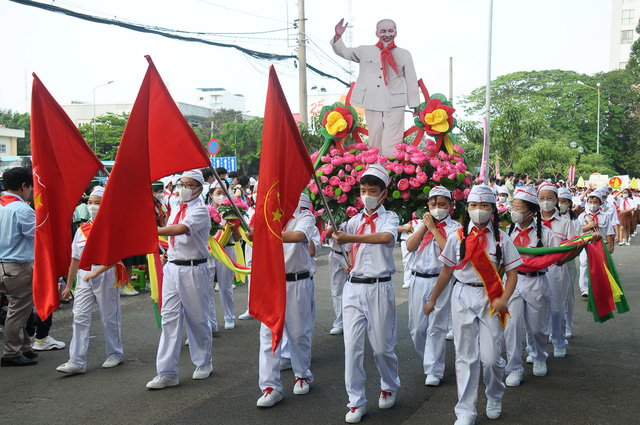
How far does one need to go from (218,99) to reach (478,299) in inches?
5432

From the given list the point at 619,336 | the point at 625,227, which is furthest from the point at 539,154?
the point at 619,336

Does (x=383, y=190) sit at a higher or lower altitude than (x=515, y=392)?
higher

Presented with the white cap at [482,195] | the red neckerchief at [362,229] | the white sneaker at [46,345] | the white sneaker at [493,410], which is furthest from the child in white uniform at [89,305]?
the white sneaker at [493,410]

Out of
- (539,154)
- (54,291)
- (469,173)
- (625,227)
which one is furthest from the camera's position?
(539,154)

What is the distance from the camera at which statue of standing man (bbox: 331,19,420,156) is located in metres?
7.60

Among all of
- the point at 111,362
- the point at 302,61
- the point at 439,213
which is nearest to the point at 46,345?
the point at 111,362

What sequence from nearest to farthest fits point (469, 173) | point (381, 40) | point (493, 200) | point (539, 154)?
point (493, 200) < point (469, 173) < point (381, 40) < point (539, 154)

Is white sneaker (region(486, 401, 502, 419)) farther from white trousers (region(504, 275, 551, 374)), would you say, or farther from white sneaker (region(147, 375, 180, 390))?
white sneaker (region(147, 375, 180, 390))

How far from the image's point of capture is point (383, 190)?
18.3ft

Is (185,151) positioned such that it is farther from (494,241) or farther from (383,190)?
(494,241)

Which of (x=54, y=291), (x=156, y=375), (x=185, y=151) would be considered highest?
(x=185, y=151)

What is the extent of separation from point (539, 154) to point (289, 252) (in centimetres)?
3101

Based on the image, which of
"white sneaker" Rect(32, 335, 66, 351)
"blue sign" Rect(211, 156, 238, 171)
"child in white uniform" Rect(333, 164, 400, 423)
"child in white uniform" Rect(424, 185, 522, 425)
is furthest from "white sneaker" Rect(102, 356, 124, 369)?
"blue sign" Rect(211, 156, 238, 171)

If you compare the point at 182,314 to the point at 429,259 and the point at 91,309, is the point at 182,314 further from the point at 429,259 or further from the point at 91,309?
the point at 429,259
